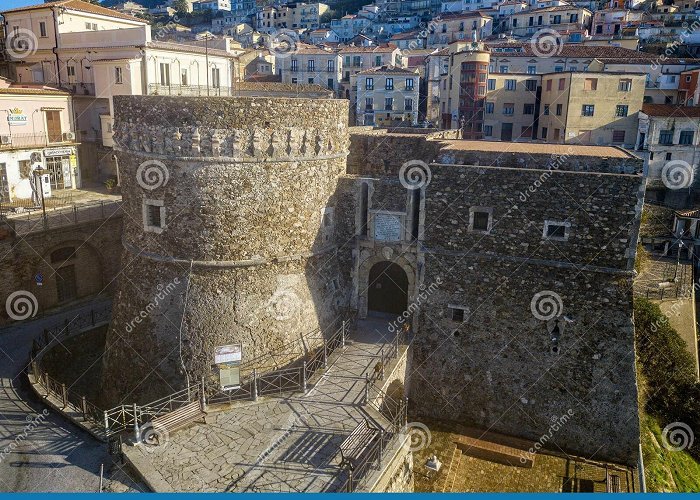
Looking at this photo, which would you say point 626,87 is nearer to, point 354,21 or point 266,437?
point 266,437

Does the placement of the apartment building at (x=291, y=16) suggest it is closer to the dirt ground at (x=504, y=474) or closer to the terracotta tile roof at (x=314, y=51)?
the terracotta tile roof at (x=314, y=51)

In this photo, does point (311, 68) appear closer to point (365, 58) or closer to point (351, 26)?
point (365, 58)

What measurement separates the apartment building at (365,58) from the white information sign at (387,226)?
47400 millimetres

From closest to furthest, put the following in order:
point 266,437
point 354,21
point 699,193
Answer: point 266,437 → point 699,193 → point 354,21

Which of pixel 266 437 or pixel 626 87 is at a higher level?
pixel 626 87

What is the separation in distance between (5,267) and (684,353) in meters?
27.6

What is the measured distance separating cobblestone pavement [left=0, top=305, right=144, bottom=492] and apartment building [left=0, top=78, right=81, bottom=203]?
14188 mm

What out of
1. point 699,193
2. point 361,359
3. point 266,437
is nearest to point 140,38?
point 361,359

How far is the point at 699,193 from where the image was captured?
45312 mm

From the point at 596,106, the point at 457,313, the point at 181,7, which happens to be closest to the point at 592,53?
the point at 596,106

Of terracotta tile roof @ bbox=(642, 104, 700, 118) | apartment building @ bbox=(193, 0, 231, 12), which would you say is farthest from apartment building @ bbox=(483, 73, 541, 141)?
apartment building @ bbox=(193, 0, 231, 12)

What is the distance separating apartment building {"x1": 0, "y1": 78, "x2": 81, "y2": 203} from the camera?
98.1 ft

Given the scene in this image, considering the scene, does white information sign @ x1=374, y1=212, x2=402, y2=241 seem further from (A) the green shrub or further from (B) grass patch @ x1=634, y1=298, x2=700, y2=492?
(A) the green shrub

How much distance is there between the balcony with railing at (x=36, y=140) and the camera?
3002cm
